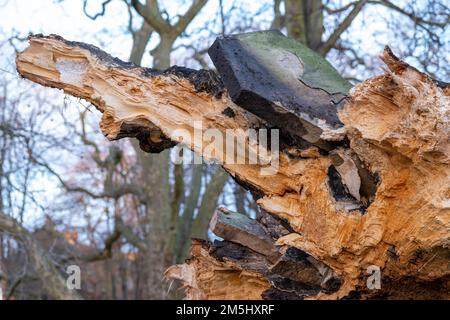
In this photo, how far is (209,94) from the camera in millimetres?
3584

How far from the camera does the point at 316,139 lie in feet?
11.0

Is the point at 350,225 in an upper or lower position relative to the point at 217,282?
upper

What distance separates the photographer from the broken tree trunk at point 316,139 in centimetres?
306

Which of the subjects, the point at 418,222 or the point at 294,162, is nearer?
the point at 418,222

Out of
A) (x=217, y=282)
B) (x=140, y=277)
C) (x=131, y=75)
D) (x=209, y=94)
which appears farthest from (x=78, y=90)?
(x=140, y=277)

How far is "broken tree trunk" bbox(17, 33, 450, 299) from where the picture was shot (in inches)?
120

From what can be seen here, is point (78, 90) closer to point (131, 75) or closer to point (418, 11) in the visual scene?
point (131, 75)

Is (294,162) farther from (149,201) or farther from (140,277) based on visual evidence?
(140,277)
